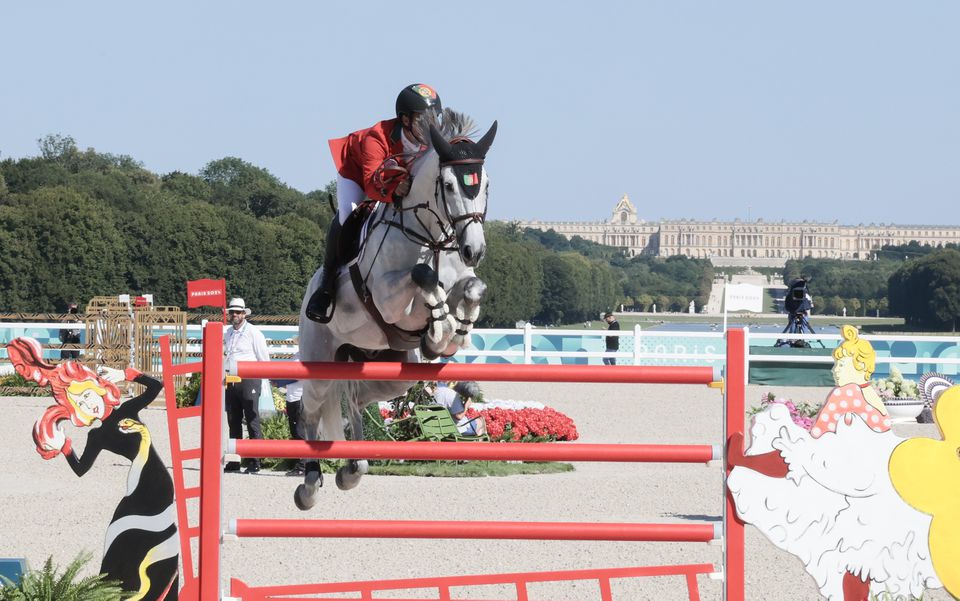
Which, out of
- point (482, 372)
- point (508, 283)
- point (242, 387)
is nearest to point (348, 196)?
point (482, 372)

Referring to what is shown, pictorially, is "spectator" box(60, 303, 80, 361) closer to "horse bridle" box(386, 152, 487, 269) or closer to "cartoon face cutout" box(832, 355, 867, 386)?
"horse bridle" box(386, 152, 487, 269)

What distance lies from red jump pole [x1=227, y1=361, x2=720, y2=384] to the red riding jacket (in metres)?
1.44

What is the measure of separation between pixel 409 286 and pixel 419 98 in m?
1.01

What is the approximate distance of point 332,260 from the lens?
23.9 ft

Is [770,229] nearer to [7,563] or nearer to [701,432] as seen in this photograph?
[701,432]

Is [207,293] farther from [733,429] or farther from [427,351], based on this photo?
[733,429]

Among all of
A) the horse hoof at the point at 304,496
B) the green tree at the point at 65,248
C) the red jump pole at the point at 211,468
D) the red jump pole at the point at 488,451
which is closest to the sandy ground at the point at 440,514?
the horse hoof at the point at 304,496

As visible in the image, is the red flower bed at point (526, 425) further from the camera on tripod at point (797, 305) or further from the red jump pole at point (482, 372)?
the camera on tripod at point (797, 305)

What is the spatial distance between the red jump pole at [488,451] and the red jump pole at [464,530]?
0.26 metres

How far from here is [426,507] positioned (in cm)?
1146

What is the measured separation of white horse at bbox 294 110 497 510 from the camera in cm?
603

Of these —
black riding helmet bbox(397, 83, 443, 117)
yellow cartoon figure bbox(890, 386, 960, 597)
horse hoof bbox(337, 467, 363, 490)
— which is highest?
black riding helmet bbox(397, 83, 443, 117)

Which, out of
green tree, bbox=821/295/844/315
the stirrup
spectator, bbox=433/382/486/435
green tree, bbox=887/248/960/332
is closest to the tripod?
spectator, bbox=433/382/486/435

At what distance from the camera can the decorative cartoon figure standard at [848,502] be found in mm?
4969
